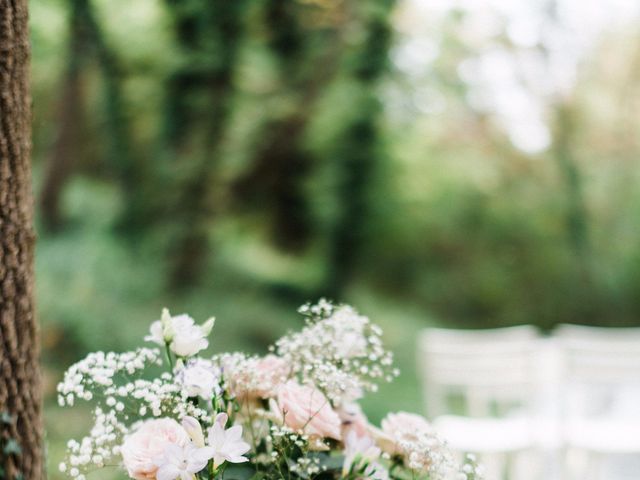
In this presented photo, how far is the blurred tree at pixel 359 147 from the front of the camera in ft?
20.1

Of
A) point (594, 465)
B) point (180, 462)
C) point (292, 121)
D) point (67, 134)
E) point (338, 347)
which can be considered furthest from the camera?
point (292, 121)

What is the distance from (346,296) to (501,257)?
185 cm

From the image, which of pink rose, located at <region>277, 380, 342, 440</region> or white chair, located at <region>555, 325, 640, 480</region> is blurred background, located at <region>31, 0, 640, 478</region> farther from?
pink rose, located at <region>277, 380, 342, 440</region>

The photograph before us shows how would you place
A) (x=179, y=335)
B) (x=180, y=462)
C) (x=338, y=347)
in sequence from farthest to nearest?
(x=338, y=347)
(x=179, y=335)
(x=180, y=462)

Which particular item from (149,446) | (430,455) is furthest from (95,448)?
(430,455)

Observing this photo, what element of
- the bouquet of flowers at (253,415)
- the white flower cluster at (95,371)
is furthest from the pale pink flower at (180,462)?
the white flower cluster at (95,371)

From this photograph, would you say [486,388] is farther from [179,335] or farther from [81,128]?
[81,128]

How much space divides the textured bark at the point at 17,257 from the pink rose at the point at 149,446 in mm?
209

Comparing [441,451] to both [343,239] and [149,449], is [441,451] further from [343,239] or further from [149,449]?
[343,239]

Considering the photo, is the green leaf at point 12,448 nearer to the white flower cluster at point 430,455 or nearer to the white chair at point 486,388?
the white flower cluster at point 430,455

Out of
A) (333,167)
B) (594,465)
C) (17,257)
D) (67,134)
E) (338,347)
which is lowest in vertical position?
(338,347)

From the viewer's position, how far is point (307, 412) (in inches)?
39.9

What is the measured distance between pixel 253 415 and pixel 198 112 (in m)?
5.26

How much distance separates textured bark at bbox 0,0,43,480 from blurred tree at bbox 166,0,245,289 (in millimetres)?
4707
